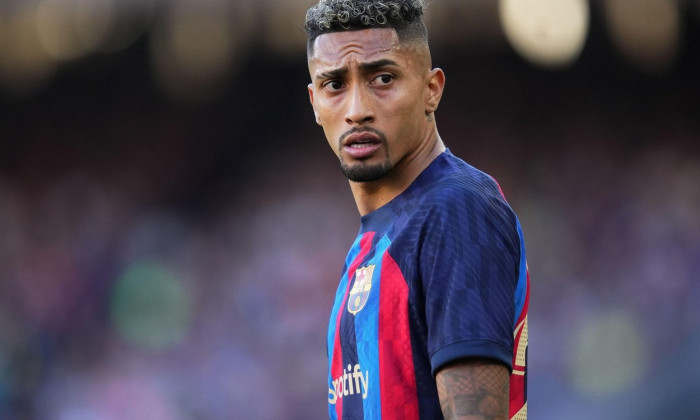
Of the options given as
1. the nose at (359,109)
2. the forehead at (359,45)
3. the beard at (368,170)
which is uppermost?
the forehead at (359,45)

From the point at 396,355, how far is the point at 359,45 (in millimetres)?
813

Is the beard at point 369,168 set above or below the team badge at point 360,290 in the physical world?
above

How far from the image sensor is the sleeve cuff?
2123 millimetres

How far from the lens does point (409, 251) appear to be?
7.60 feet

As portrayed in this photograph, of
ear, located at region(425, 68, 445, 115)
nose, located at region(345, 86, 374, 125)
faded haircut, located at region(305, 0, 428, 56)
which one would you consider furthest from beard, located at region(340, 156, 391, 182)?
faded haircut, located at region(305, 0, 428, 56)

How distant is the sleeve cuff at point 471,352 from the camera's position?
2123 millimetres

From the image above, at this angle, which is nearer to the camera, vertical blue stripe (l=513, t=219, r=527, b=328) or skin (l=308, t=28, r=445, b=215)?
vertical blue stripe (l=513, t=219, r=527, b=328)

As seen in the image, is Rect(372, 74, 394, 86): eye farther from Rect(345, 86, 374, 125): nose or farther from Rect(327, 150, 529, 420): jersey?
Rect(327, 150, 529, 420): jersey

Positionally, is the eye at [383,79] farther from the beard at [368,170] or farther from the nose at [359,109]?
the beard at [368,170]

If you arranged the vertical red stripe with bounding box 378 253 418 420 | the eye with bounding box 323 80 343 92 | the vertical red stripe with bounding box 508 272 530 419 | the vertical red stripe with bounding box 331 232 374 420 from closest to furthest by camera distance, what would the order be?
the vertical red stripe with bounding box 378 253 418 420
the vertical red stripe with bounding box 508 272 530 419
the vertical red stripe with bounding box 331 232 374 420
the eye with bounding box 323 80 343 92

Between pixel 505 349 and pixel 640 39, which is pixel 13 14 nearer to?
pixel 640 39

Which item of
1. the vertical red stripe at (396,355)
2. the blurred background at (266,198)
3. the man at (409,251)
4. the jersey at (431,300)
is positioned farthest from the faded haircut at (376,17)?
the blurred background at (266,198)

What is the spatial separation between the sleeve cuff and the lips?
24.2 inches

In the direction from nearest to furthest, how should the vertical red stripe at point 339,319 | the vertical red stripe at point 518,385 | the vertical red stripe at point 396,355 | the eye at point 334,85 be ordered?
the vertical red stripe at point 396,355, the vertical red stripe at point 518,385, the vertical red stripe at point 339,319, the eye at point 334,85
